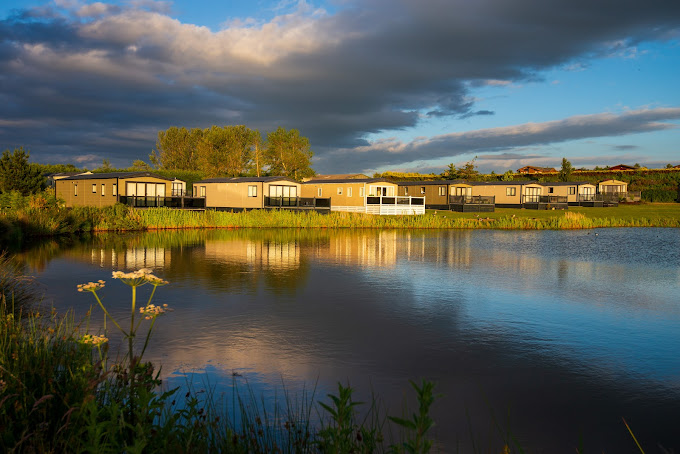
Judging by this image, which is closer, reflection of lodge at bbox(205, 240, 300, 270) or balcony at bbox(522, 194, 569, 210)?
reflection of lodge at bbox(205, 240, 300, 270)

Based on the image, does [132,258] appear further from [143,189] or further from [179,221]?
[143,189]

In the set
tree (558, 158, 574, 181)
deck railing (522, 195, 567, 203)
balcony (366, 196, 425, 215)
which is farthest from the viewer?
tree (558, 158, 574, 181)

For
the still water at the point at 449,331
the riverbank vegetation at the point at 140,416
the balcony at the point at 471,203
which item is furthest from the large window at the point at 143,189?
the riverbank vegetation at the point at 140,416

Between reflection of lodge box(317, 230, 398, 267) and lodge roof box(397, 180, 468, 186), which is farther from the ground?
lodge roof box(397, 180, 468, 186)

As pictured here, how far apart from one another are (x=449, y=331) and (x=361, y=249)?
561 inches

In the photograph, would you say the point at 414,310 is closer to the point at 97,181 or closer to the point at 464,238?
the point at 464,238

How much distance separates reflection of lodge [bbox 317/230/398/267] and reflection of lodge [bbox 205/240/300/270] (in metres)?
1.34

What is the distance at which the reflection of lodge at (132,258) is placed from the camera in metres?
17.5

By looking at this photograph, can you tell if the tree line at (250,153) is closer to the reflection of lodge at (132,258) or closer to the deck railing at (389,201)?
the deck railing at (389,201)

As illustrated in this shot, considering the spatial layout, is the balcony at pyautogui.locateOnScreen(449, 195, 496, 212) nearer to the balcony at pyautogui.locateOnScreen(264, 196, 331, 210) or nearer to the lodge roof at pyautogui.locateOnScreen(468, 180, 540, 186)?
the lodge roof at pyautogui.locateOnScreen(468, 180, 540, 186)

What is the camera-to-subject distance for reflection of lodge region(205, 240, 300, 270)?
18.5 meters

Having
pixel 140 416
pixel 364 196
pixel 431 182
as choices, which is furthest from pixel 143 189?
pixel 140 416

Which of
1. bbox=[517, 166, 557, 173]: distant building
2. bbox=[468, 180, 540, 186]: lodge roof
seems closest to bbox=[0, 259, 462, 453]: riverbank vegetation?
bbox=[468, 180, 540, 186]: lodge roof

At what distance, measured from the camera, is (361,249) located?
2356cm
